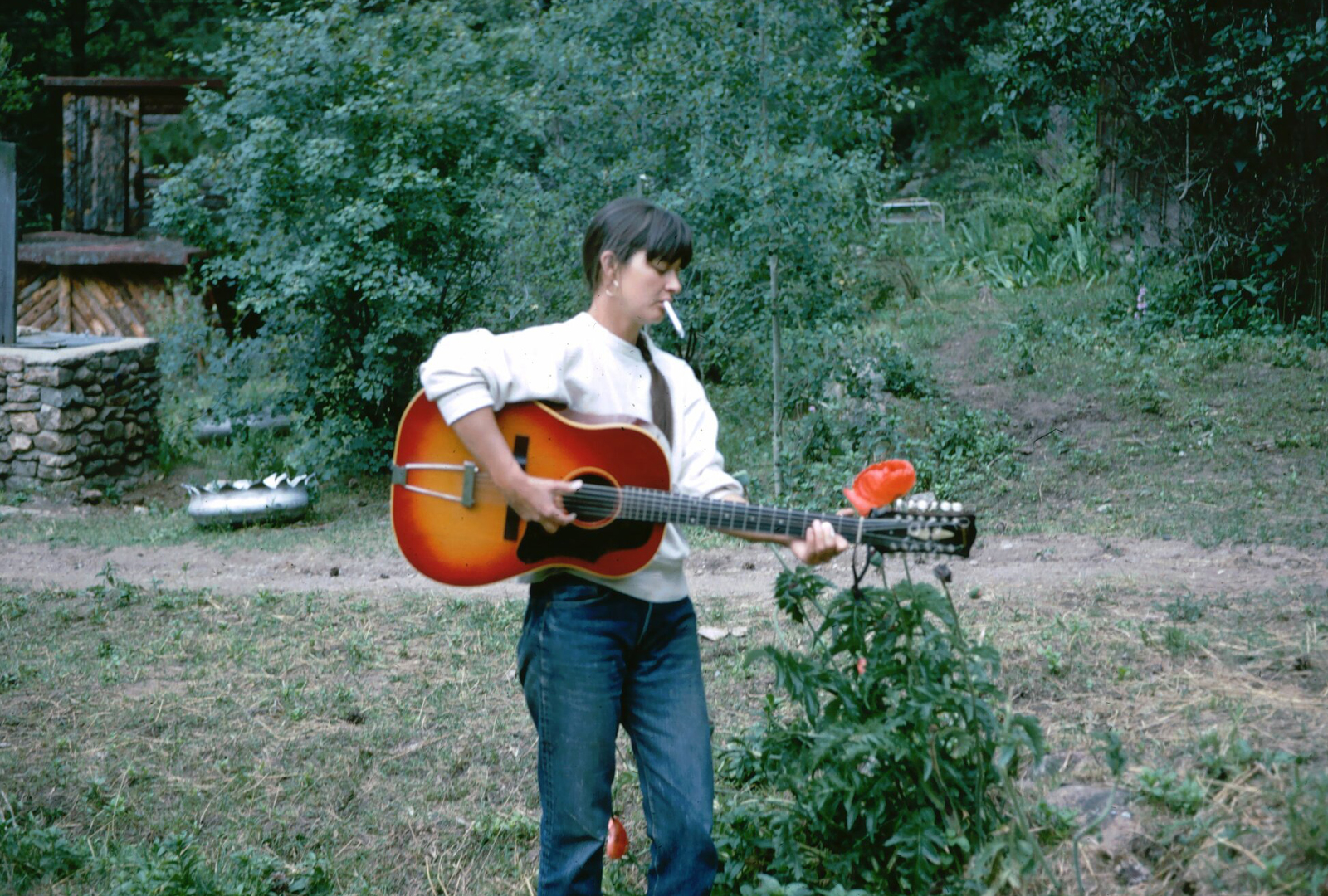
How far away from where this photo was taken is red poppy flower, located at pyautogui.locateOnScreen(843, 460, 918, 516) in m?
2.71

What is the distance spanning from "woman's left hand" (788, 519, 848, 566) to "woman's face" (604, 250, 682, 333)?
0.62 metres

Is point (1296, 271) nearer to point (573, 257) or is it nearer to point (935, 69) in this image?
point (573, 257)

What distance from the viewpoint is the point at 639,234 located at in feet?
9.78

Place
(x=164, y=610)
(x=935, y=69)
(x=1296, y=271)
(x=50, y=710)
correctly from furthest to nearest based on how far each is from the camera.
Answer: (x=935, y=69) → (x=1296, y=271) → (x=164, y=610) → (x=50, y=710)

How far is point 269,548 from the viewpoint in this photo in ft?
27.4

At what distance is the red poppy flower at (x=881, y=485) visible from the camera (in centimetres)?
271

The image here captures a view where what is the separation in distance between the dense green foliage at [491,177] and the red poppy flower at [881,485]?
5288mm

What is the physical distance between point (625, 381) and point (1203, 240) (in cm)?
999

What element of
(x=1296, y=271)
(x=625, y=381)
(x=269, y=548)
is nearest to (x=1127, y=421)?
(x=1296, y=271)

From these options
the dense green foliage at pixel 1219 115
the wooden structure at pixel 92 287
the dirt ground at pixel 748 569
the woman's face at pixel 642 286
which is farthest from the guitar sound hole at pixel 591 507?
the wooden structure at pixel 92 287

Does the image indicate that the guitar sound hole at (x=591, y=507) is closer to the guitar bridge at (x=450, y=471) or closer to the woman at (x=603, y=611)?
the woman at (x=603, y=611)

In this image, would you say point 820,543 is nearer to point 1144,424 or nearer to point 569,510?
point 569,510

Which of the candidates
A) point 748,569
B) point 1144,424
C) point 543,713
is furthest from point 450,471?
point 1144,424

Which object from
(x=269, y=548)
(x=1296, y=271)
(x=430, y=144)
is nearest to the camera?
(x=269, y=548)
